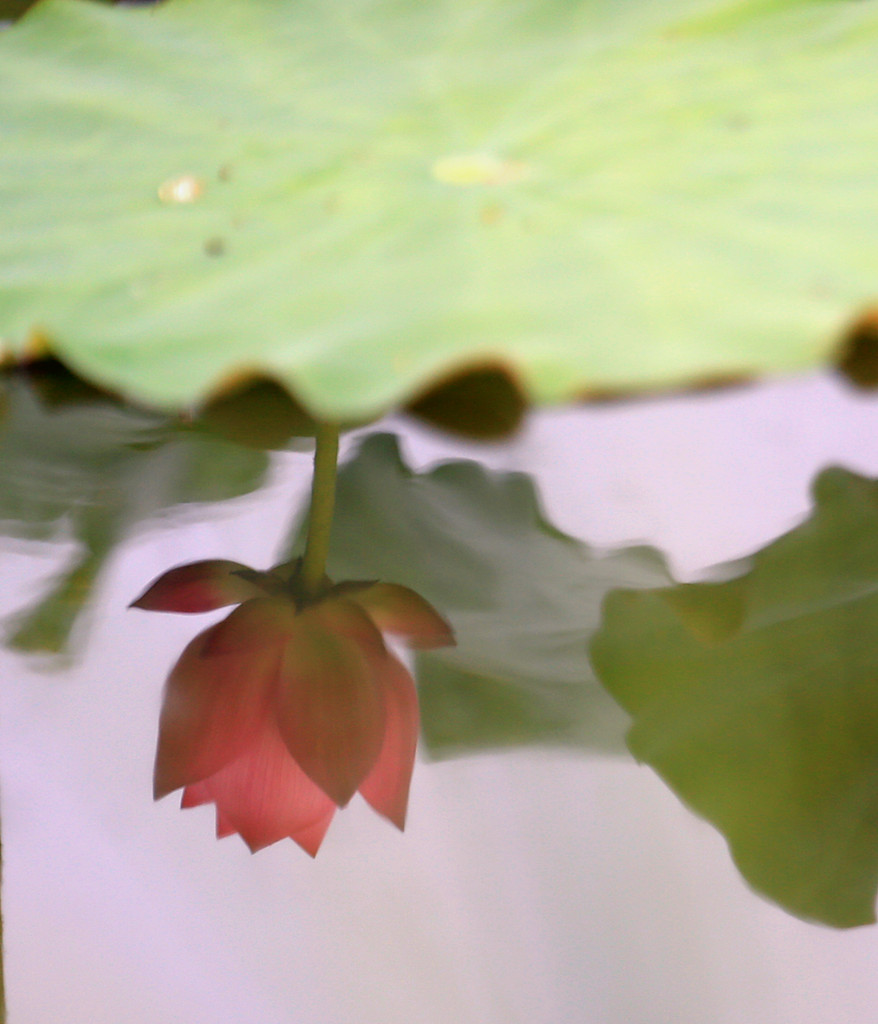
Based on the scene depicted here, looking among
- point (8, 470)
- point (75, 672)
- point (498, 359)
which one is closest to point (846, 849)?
point (498, 359)

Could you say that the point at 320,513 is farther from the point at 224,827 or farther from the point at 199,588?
the point at 224,827

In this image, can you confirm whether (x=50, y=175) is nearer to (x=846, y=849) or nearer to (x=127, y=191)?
(x=127, y=191)

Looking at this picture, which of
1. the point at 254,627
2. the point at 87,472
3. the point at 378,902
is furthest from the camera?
the point at 87,472

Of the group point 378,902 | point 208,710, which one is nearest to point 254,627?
point 208,710

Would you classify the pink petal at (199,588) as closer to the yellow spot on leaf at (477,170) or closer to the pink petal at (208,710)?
the pink petal at (208,710)

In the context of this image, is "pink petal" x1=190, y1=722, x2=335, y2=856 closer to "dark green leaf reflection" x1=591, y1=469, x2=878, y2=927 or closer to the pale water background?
the pale water background

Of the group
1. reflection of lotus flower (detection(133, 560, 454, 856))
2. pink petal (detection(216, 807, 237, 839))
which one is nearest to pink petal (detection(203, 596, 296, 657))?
reflection of lotus flower (detection(133, 560, 454, 856))

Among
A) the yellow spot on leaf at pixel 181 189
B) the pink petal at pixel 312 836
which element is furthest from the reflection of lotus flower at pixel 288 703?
the yellow spot on leaf at pixel 181 189
